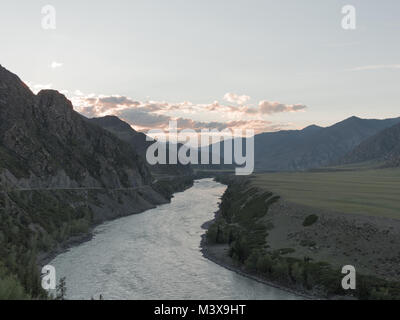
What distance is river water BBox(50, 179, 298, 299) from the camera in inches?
2219

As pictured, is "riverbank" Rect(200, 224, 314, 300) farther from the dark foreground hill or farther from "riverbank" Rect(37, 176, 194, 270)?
the dark foreground hill

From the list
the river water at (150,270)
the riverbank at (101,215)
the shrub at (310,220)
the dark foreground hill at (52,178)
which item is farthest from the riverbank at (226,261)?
the dark foreground hill at (52,178)

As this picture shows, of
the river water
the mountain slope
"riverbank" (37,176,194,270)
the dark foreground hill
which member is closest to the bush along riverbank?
the river water

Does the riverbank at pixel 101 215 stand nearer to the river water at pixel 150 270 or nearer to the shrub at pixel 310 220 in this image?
the river water at pixel 150 270

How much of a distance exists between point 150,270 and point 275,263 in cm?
2181

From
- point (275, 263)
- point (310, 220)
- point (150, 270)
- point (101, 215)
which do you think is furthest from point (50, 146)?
point (275, 263)

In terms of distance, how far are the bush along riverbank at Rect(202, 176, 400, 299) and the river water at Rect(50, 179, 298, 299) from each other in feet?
8.80

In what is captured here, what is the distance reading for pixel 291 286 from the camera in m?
58.4

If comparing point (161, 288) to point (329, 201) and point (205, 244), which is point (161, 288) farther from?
point (329, 201)

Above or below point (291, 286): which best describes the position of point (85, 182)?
above

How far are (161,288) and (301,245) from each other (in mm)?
27181

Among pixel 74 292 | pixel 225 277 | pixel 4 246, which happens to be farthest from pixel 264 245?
pixel 4 246

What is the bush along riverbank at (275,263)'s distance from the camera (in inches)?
2050

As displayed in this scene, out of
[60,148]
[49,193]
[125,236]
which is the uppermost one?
[60,148]
